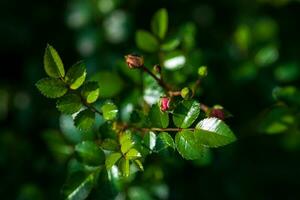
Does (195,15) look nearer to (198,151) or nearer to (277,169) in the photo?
(277,169)

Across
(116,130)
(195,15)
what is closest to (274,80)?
(195,15)

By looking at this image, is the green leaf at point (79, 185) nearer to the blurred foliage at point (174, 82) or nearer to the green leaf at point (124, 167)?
the blurred foliage at point (174, 82)

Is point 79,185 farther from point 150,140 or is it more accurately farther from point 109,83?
point 109,83

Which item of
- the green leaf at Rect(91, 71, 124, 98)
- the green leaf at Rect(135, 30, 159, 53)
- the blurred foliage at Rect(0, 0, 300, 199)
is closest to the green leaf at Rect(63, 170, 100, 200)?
the blurred foliage at Rect(0, 0, 300, 199)

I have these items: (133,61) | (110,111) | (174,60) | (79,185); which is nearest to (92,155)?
(79,185)

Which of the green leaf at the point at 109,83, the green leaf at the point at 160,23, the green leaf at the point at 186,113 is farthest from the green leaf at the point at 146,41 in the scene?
the green leaf at the point at 186,113

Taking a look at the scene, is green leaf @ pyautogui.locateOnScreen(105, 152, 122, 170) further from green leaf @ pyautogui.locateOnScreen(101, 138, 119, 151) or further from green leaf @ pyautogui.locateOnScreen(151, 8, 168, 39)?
green leaf @ pyautogui.locateOnScreen(151, 8, 168, 39)
